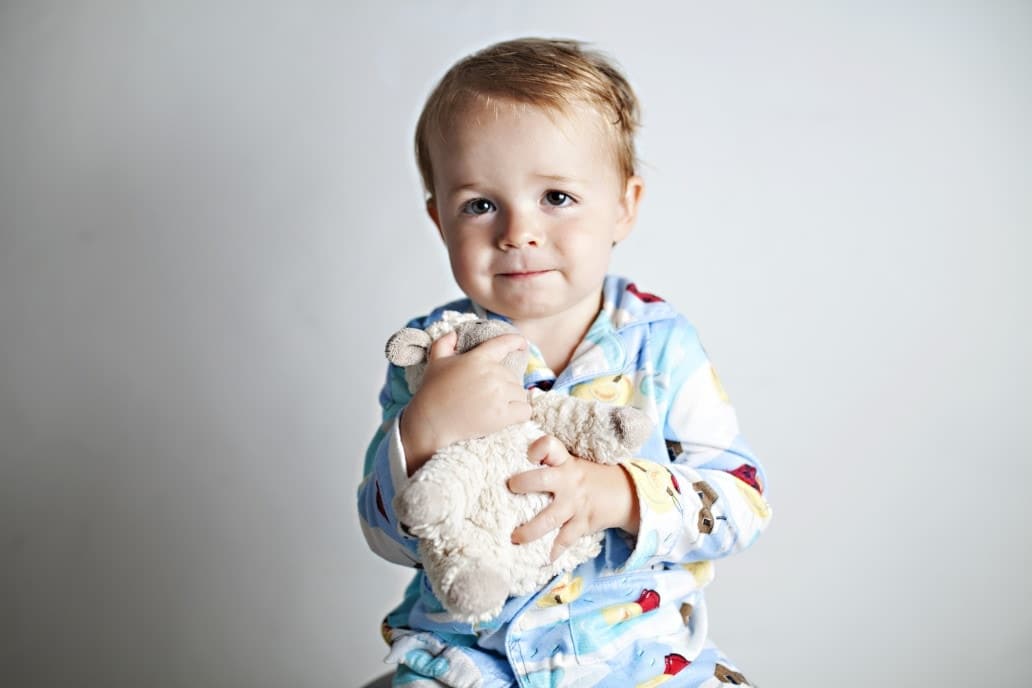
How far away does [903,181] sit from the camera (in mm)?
1573

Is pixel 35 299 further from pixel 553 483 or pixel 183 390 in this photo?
pixel 553 483

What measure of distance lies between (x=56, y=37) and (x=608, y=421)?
1.19 meters

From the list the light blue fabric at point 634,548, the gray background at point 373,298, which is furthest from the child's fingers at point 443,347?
the gray background at point 373,298

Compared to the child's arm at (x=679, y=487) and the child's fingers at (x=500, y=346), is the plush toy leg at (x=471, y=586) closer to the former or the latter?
the child's arm at (x=679, y=487)

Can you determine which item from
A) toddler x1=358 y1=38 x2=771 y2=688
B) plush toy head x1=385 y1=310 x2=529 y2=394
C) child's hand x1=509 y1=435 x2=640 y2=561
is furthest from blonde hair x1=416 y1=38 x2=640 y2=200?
child's hand x1=509 y1=435 x2=640 y2=561

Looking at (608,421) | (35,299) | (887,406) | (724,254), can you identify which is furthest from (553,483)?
(35,299)

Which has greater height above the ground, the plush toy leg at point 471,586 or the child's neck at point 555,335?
the child's neck at point 555,335

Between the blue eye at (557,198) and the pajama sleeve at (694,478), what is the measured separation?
215mm

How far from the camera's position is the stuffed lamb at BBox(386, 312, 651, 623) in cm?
75

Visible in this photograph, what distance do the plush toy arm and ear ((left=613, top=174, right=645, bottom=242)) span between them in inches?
12.5

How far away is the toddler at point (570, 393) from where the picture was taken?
3.12 feet

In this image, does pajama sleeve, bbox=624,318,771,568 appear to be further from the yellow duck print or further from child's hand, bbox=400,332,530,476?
child's hand, bbox=400,332,530,476

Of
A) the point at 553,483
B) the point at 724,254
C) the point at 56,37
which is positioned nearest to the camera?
the point at 553,483

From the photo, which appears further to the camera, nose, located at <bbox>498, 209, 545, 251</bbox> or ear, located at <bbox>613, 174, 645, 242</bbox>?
ear, located at <bbox>613, 174, 645, 242</bbox>
